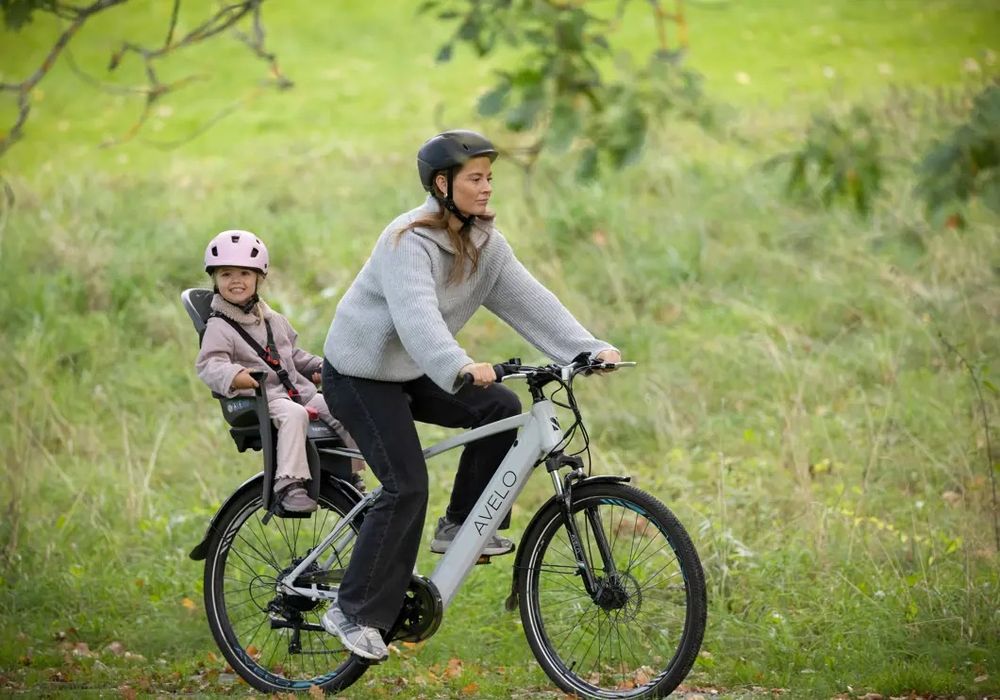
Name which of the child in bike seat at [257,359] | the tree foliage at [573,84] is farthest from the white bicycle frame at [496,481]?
the tree foliage at [573,84]

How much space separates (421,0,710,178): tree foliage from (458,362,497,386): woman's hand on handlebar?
94 centimetres

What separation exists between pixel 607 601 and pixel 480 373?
1054 millimetres

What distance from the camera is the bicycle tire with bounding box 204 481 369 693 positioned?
217 inches

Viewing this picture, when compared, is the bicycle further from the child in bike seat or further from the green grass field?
the green grass field

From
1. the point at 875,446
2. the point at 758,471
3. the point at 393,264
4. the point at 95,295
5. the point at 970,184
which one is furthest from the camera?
the point at 95,295

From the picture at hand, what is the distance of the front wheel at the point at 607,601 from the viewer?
192 inches

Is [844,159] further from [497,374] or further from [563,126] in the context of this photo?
[497,374]

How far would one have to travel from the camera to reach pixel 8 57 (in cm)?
1942

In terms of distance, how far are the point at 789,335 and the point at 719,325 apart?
624 millimetres

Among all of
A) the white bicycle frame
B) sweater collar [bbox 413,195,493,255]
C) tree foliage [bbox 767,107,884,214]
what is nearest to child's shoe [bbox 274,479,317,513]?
the white bicycle frame

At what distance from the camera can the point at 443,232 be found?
504 cm

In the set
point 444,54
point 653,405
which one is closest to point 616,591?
point 444,54

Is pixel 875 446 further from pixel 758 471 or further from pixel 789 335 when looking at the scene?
pixel 789 335

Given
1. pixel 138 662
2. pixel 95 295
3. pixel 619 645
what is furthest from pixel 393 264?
pixel 95 295
